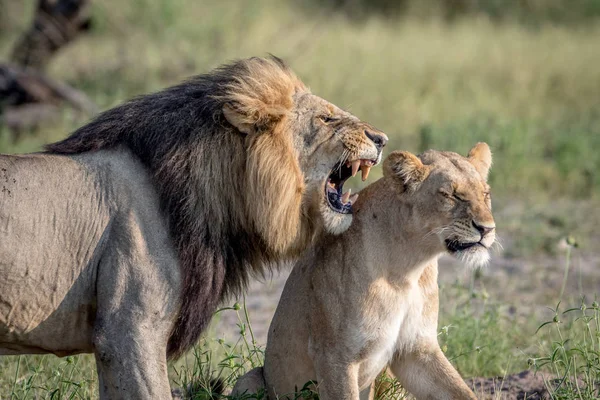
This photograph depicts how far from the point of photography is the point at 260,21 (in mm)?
13758

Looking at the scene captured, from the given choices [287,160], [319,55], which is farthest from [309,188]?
[319,55]

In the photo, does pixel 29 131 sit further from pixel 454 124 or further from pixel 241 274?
pixel 241 274

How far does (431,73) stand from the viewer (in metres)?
12.3

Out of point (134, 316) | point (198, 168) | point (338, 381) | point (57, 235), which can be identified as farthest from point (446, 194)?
point (57, 235)

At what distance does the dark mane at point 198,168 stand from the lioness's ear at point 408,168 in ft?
1.73

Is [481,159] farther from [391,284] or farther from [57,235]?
[57,235]

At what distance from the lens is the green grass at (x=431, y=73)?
344 inches

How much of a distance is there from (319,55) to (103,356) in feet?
30.3

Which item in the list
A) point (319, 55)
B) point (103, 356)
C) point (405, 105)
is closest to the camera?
point (103, 356)

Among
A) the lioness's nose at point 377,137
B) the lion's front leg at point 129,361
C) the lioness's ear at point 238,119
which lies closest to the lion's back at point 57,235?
the lion's front leg at point 129,361

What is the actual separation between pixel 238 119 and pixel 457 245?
0.93 meters

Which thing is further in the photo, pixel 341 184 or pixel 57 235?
pixel 341 184

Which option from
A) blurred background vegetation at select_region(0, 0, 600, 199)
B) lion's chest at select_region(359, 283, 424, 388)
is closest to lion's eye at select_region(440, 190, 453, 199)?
lion's chest at select_region(359, 283, 424, 388)

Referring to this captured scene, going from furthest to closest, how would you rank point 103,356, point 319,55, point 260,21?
point 260,21 < point 319,55 < point 103,356
